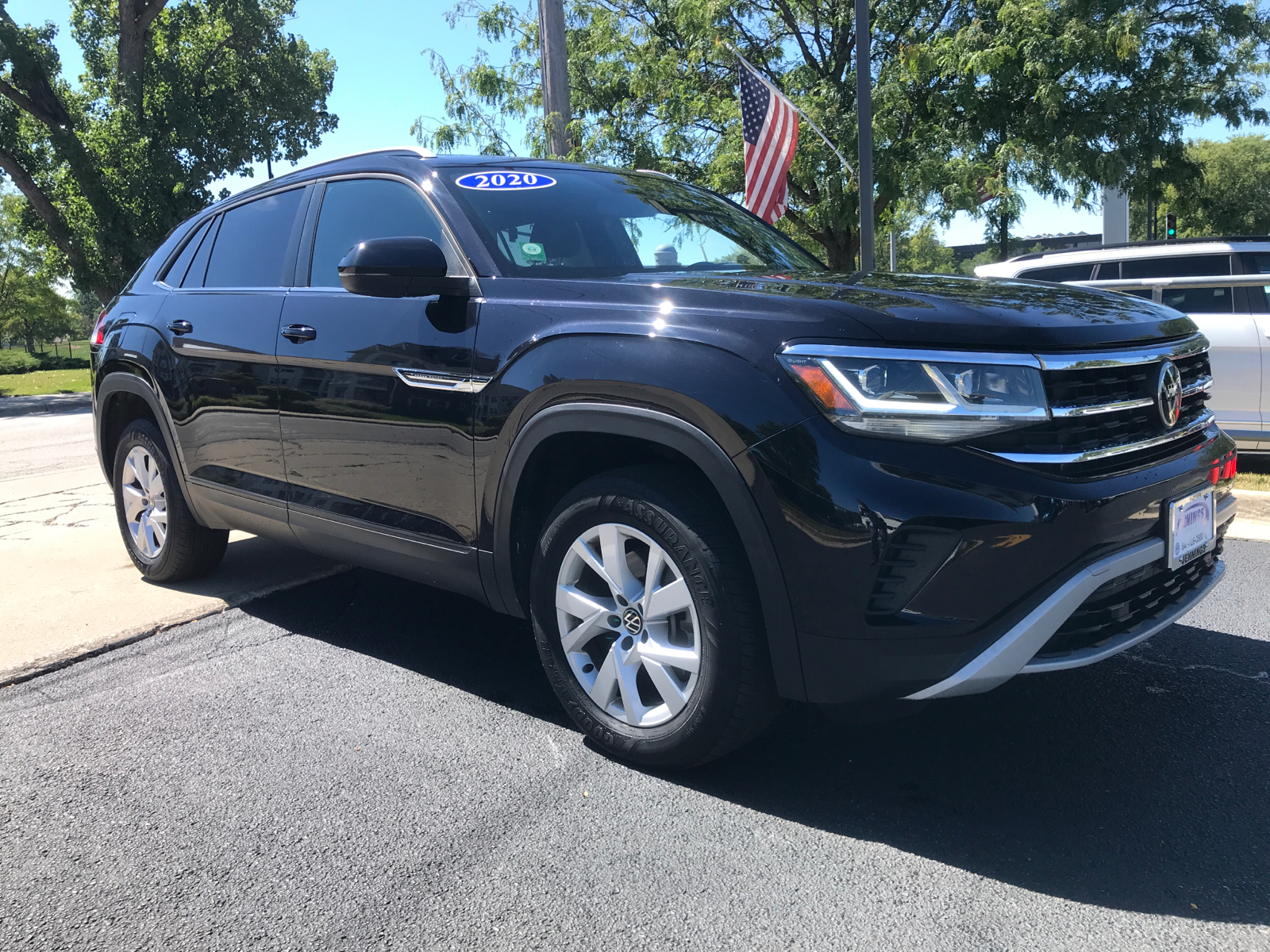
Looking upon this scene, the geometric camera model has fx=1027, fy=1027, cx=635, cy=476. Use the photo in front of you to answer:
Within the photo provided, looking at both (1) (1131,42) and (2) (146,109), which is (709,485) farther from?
(2) (146,109)

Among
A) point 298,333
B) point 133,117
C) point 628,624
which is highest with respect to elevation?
point 133,117

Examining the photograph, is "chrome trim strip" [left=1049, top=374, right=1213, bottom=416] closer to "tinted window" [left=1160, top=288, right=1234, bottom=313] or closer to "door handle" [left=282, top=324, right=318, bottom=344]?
"door handle" [left=282, top=324, right=318, bottom=344]

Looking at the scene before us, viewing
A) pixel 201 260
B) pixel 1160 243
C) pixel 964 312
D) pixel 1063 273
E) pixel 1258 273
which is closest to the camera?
pixel 964 312

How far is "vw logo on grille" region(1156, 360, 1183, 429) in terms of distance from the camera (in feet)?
8.80

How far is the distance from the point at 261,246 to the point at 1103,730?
3638 millimetres

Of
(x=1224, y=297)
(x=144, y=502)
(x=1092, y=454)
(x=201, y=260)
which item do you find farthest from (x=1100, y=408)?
(x=1224, y=297)

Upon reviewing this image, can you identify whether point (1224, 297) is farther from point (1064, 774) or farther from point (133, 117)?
point (133, 117)

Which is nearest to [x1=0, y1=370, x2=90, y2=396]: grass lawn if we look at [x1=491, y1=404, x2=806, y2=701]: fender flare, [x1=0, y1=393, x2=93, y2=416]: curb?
[x1=0, y1=393, x2=93, y2=416]: curb

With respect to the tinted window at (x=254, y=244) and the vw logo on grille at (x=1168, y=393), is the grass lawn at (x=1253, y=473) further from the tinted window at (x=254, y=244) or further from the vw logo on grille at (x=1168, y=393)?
the tinted window at (x=254, y=244)

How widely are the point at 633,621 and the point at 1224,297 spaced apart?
6.93 meters

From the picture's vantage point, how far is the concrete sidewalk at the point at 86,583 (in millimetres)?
4160

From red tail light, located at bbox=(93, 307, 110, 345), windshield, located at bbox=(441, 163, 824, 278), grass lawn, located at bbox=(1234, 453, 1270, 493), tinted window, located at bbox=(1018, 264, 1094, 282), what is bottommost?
grass lawn, located at bbox=(1234, 453, 1270, 493)

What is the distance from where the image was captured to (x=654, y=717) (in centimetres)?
283

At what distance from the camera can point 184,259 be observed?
4.82 metres
